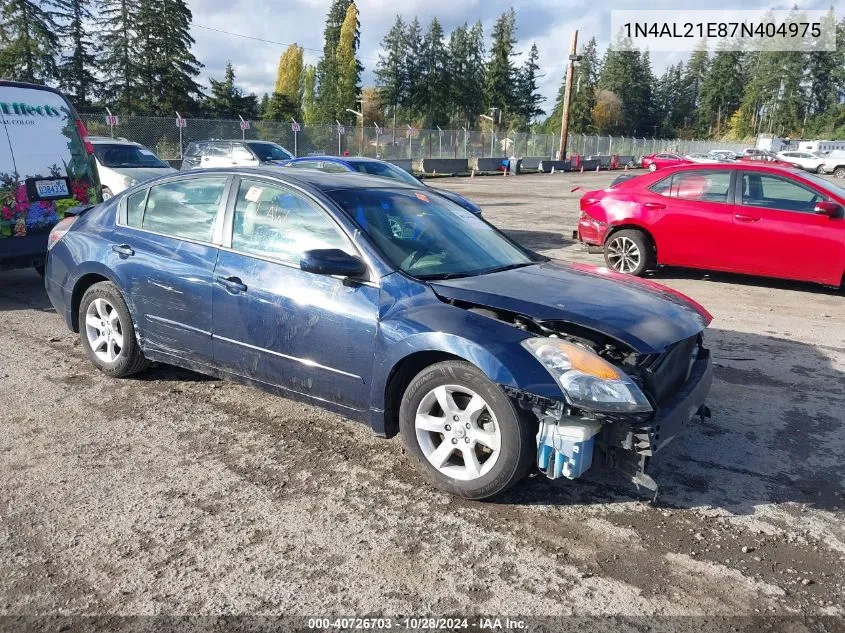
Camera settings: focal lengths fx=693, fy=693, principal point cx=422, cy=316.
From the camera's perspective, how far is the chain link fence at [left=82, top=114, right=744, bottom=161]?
84.1ft

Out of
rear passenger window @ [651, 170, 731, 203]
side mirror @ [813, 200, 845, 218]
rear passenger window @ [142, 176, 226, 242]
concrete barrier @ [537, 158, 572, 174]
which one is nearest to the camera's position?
rear passenger window @ [142, 176, 226, 242]

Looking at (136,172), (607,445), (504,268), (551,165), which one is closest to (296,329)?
(504,268)

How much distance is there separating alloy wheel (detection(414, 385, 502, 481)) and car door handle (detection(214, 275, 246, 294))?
1.38 meters

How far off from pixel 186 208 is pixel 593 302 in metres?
2.76

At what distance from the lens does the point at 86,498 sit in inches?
134

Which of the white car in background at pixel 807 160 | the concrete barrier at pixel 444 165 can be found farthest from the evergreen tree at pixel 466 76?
the concrete barrier at pixel 444 165

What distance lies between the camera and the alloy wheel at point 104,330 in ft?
16.3

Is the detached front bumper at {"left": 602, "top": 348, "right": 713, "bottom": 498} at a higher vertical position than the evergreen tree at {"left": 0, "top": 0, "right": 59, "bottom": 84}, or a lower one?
lower

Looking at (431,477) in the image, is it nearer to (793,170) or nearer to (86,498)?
(86,498)

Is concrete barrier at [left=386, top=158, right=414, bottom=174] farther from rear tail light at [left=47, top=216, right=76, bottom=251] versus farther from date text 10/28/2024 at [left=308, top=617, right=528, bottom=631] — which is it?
date text 10/28/2024 at [left=308, top=617, right=528, bottom=631]

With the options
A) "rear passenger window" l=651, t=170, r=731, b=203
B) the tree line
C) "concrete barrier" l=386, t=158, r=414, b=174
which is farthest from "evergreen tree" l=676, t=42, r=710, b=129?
"rear passenger window" l=651, t=170, r=731, b=203

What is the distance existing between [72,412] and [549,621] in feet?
10.9

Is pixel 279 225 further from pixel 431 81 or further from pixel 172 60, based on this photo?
pixel 431 81

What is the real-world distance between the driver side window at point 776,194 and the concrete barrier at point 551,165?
35178mm
